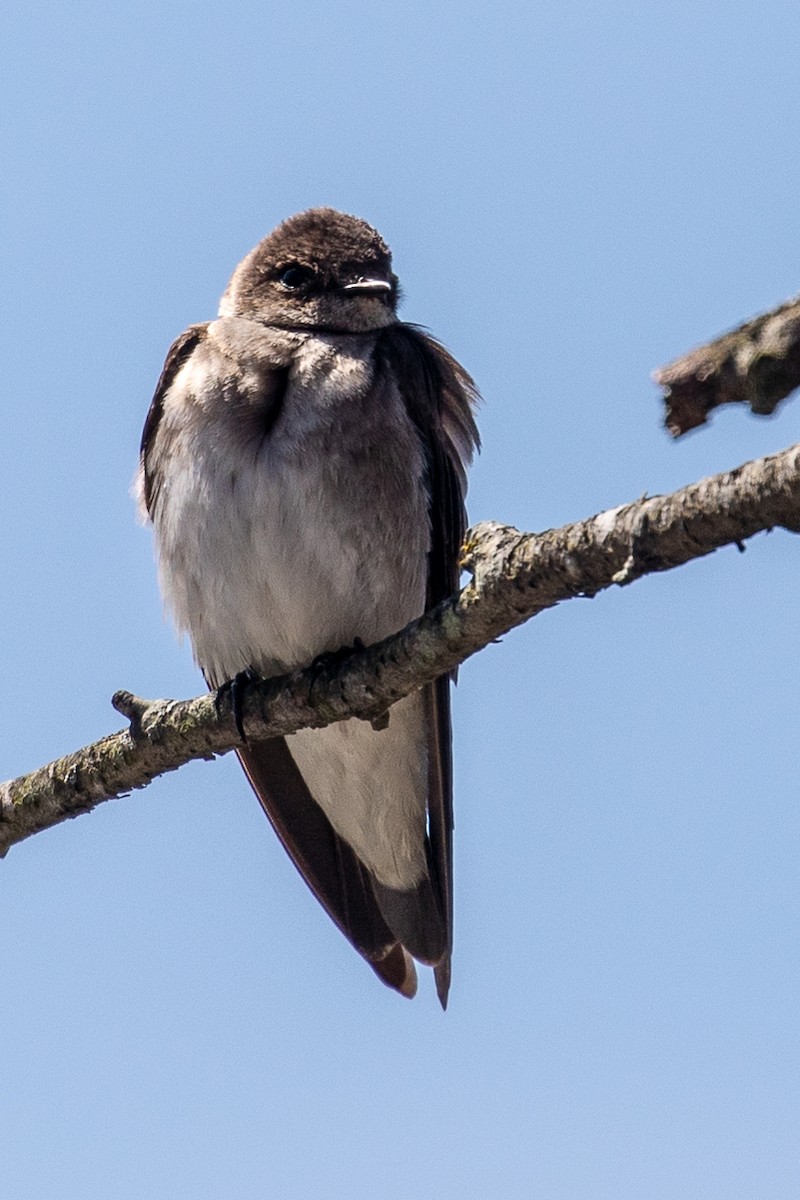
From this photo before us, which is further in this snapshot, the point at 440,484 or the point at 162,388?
the point at 162,388

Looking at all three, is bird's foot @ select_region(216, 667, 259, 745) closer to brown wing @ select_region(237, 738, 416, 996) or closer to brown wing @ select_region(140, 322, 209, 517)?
brown wing @ select_region(140, 322, 209, 517)

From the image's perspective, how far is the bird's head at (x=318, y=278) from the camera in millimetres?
8195

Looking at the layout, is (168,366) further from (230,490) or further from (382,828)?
(382,828)

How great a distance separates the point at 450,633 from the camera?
5.31 metres

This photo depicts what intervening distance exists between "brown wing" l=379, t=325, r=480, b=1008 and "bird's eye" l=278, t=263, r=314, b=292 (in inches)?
23.1

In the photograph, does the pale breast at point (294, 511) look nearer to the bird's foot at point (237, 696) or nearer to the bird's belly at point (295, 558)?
the bird's belly at point (295, 558)

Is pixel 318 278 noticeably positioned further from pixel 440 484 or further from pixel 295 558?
pixel 295 558

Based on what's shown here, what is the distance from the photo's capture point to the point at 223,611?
735 cm

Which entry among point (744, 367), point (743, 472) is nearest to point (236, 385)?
point (743, 472)

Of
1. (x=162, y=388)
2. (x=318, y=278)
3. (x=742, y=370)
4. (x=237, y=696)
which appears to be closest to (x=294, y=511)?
(x=237, y=696)

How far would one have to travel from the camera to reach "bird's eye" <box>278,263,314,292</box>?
27.7 feet

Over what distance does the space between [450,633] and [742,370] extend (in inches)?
94.2

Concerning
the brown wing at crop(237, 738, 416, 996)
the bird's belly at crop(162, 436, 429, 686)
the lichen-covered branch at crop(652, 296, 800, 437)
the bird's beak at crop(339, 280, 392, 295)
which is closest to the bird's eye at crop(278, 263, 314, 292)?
the bird's beak at crop(339, 280, 392, 295)

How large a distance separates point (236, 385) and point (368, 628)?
1.22 m
